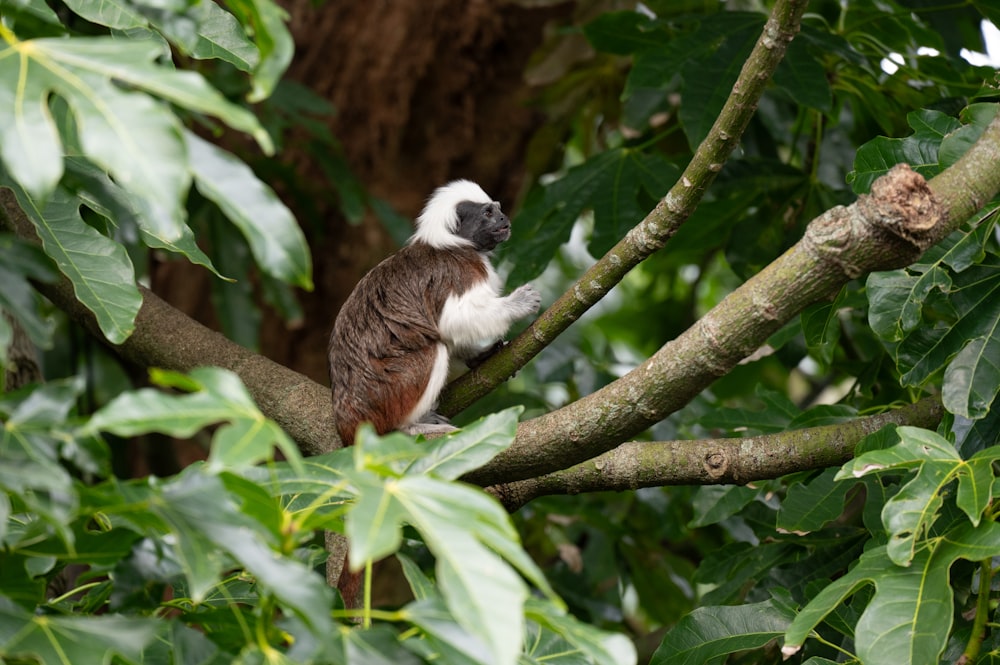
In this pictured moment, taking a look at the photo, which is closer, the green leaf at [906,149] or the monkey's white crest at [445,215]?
the green leaf at [906,149]

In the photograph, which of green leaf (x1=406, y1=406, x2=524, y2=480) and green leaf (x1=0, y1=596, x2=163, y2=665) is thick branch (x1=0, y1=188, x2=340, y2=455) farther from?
green leaf (x1=0, y1=596, x2=163, y2=665)

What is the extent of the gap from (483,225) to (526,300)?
0.33 metres

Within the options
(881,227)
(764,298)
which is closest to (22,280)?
(764,298)

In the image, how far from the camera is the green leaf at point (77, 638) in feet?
3.63

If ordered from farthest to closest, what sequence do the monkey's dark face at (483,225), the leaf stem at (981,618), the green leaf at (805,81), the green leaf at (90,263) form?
the monkey's dark face at (483,225) < the green leaf at (805,81) < the leaf stem at (981,618) < the green leaf at (90,263)

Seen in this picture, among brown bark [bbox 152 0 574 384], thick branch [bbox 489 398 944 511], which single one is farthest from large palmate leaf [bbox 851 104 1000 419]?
brown bark [bbox 152 0 574 384]

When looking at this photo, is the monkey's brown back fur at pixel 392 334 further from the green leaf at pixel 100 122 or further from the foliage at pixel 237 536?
the green leaf at pixel 100 122

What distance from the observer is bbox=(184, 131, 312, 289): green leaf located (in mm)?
1067

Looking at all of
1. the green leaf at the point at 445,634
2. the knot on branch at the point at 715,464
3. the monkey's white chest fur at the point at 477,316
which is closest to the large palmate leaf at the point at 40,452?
the green leaf at the point at 445,634

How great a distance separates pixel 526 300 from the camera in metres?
2.85

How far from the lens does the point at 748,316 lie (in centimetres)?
160

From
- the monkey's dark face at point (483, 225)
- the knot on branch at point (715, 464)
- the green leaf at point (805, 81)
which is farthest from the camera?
the monkey's dark face at point (483, 225)

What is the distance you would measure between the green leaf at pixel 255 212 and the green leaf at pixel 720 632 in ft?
3.49

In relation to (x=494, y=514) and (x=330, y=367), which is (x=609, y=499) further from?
(x=494, y=514)
